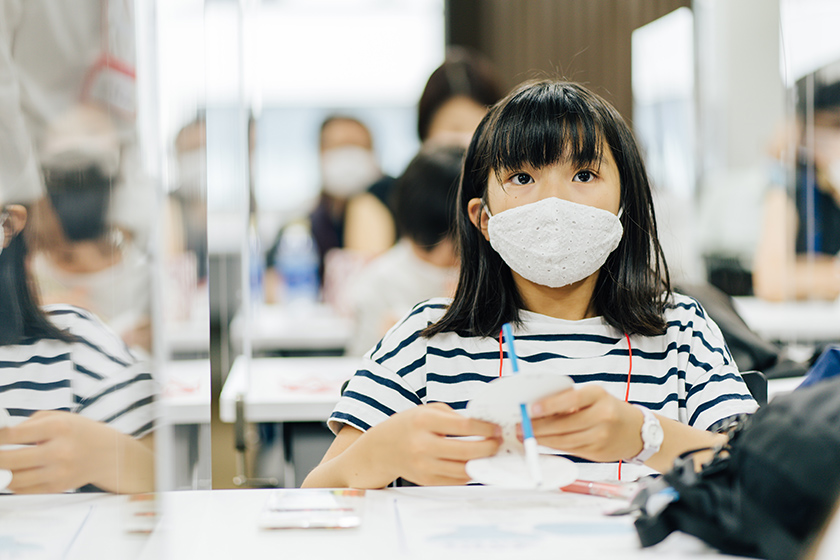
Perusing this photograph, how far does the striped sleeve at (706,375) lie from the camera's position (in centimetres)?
96

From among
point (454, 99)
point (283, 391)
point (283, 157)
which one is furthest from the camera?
point (283, 157)

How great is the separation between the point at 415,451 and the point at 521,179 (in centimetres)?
43

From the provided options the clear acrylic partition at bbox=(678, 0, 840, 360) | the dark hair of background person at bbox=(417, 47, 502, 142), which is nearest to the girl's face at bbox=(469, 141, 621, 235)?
the clear acrylic partition at bbox=(678, 0, 840, 360)

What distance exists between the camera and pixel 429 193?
77.9 inches

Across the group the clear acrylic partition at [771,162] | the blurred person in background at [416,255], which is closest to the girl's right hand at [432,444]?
the blurred person in background at [416,255]

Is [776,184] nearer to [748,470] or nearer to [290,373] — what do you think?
[290,373]

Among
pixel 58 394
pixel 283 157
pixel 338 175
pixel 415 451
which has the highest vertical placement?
pixel 283 157

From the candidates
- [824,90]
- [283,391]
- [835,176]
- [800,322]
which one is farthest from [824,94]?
[283,391]

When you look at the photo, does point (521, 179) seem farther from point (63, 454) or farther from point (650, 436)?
point (63, 454)

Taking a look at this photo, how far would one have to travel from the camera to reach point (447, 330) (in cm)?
105

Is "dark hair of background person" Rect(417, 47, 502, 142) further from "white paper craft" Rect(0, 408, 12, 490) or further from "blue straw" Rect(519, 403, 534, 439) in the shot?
"white paper craft" Rect(0, 408, 12, 490)

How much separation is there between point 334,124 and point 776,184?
2.39 metres

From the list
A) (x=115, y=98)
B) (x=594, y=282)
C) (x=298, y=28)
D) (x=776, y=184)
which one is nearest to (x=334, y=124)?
(x=298, y=28)

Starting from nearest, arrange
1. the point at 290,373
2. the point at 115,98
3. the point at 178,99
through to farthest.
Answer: the point at 115,98
the point at 178,99
the point at 290,373
